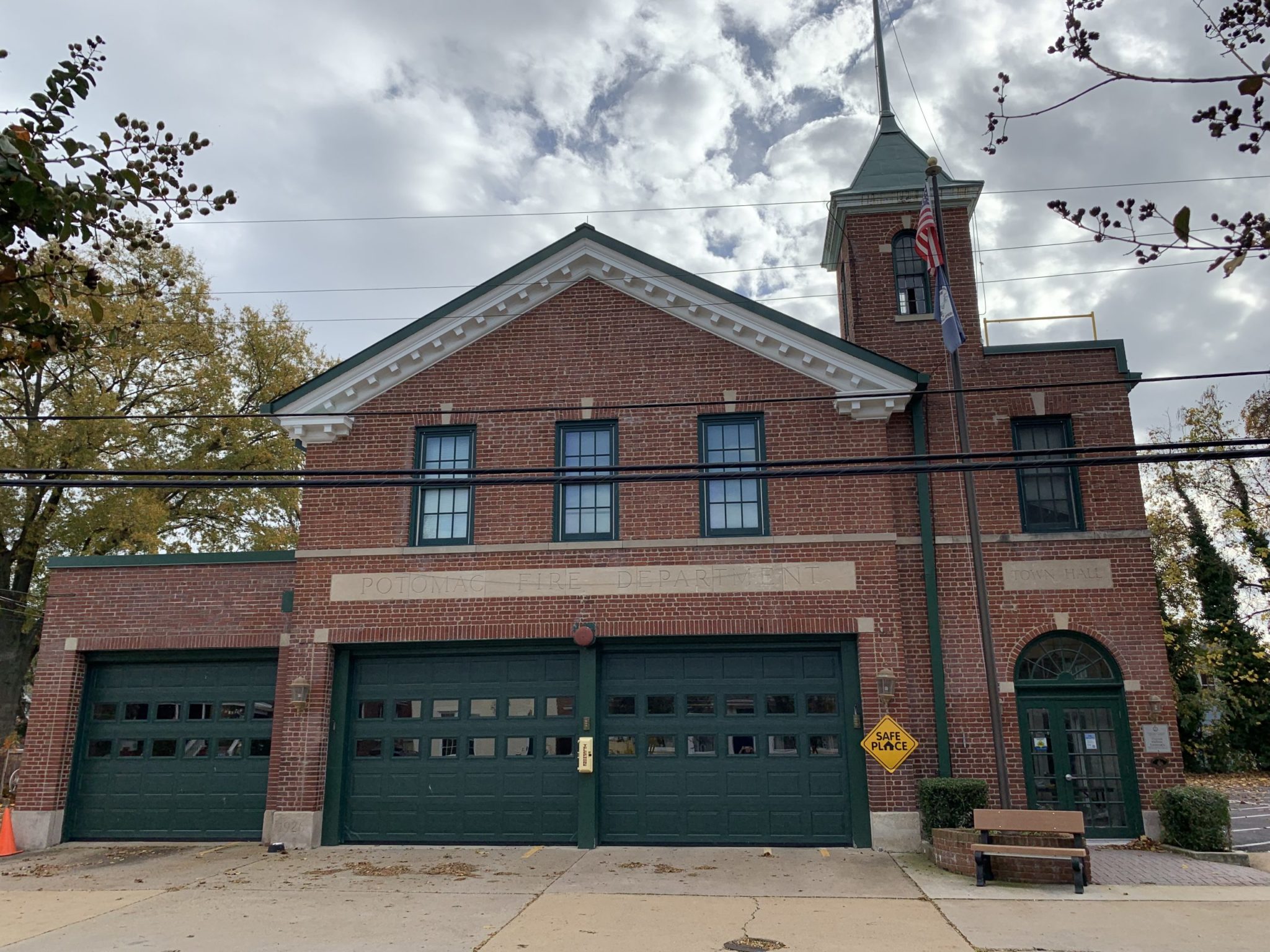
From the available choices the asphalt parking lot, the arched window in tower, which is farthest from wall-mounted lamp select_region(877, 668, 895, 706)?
the arched window in tower

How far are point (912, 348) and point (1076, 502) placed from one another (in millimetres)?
Answer: 3858

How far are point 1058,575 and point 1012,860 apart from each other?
5051 millimetres

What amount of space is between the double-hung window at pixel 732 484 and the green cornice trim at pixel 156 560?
23.7 ft

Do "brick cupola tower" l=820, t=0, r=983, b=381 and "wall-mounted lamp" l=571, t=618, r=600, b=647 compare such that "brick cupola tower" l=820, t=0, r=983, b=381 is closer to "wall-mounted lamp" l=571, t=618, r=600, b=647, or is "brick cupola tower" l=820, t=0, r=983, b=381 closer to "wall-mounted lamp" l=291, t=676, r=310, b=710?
"wall-mounted lamp" l=571, t=618, r=600, b=647

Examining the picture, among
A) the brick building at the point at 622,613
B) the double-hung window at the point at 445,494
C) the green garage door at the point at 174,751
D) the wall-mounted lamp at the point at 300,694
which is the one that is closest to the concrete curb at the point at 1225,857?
the brick building at the point at 622,613

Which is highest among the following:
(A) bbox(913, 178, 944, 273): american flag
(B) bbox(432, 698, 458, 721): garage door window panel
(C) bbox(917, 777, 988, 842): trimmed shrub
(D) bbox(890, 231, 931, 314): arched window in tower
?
(D) bbox(890, 231, 931, 314): arched window in tower

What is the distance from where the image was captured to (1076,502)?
1560cm

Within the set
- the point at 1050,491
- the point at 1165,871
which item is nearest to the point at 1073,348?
the point at 1050,491

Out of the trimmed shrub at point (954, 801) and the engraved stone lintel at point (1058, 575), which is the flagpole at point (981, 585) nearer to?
the trimmed shrub at point (954, 801)

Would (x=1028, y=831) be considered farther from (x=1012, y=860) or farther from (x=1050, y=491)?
(x=1050, y=491)

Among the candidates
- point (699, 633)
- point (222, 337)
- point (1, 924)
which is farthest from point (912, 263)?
point (222, 337)

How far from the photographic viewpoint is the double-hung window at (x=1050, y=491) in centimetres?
1560

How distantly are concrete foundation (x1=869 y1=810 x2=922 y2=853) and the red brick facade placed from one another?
0.14 meters

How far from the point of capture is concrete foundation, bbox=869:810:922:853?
45.4ft
